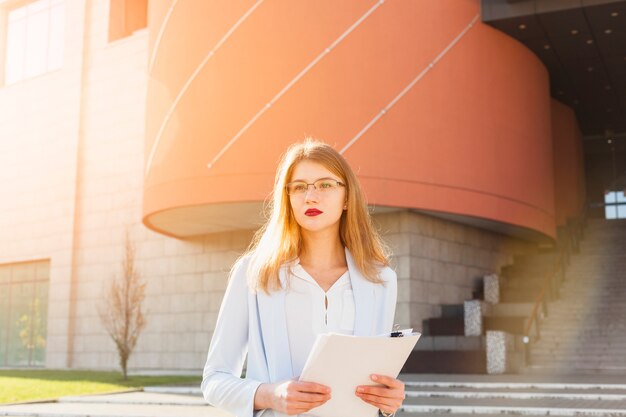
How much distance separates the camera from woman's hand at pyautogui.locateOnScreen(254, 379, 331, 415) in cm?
232

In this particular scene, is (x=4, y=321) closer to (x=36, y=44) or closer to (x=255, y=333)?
(x=36, y=44)

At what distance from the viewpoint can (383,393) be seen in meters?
2.43

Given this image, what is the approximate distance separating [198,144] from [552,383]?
32.2ft

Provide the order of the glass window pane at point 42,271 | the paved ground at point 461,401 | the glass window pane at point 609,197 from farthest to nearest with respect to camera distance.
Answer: the glass window pane at point 609,197 → the glass window pane at point 42,271 → the paved ground at point 461,401

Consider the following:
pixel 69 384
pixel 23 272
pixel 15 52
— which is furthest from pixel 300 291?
pixel 15 52

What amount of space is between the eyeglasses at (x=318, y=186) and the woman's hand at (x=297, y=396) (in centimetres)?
64

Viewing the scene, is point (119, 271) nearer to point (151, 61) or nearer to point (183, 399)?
point (151, 61)

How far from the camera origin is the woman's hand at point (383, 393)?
7.95 feet

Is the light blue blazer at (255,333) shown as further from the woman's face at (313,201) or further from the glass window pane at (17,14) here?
the glass window pane at (17,14)

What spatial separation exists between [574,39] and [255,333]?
21035 millimetres

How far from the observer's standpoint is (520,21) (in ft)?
66.8

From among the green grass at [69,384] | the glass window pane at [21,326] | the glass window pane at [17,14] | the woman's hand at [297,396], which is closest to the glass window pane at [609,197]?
the green grass at [69,384]

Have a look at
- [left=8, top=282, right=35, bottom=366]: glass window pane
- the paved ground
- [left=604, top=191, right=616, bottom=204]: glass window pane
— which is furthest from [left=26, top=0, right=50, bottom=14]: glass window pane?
[left=604, top=191, right=616, bottom=204]: glass window pane

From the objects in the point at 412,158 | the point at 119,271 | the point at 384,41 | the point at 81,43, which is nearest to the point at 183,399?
the point at 412,158
